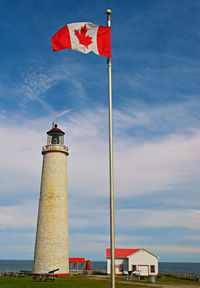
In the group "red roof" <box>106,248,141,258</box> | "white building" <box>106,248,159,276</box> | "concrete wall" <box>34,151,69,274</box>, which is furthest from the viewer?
"red roof" <box>106,248,141,258</box>

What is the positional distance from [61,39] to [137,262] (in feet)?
137

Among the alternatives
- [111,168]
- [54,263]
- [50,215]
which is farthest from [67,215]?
[111,168]

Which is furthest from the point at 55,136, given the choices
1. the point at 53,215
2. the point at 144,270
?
the point at 144,270

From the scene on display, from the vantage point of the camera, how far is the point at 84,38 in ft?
66.9

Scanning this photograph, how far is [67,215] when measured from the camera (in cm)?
4725

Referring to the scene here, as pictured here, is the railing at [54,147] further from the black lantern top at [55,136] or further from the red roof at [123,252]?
the red roof at [123,252]

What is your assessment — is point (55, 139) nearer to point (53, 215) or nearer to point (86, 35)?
point (53, 215)

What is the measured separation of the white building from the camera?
53.2 meters

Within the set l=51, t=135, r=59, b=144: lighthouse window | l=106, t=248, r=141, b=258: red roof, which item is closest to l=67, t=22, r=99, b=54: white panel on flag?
l=51, t=135, r=59, b=144: lighthouse window

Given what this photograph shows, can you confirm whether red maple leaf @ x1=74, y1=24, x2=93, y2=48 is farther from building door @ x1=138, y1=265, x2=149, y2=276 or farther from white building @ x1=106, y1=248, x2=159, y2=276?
building door @ x1=138, y1=265, x2=149, y2=276

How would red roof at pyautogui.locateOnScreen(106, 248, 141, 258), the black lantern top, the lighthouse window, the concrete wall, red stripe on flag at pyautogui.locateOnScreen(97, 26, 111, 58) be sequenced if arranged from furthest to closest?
red roof at pyautogui.locateOnScreen(106, 248, 141, 258) < the black lantern top < the lighthouse window < the concrete wall < red stripe on flag at pyautogui.locateOnScreen(97, 26, 111, 58)

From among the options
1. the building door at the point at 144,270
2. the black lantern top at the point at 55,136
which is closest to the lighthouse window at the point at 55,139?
the black lantern top at the point at 55,136

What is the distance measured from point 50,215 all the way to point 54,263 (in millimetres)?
6102

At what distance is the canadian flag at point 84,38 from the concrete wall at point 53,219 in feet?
94.5
